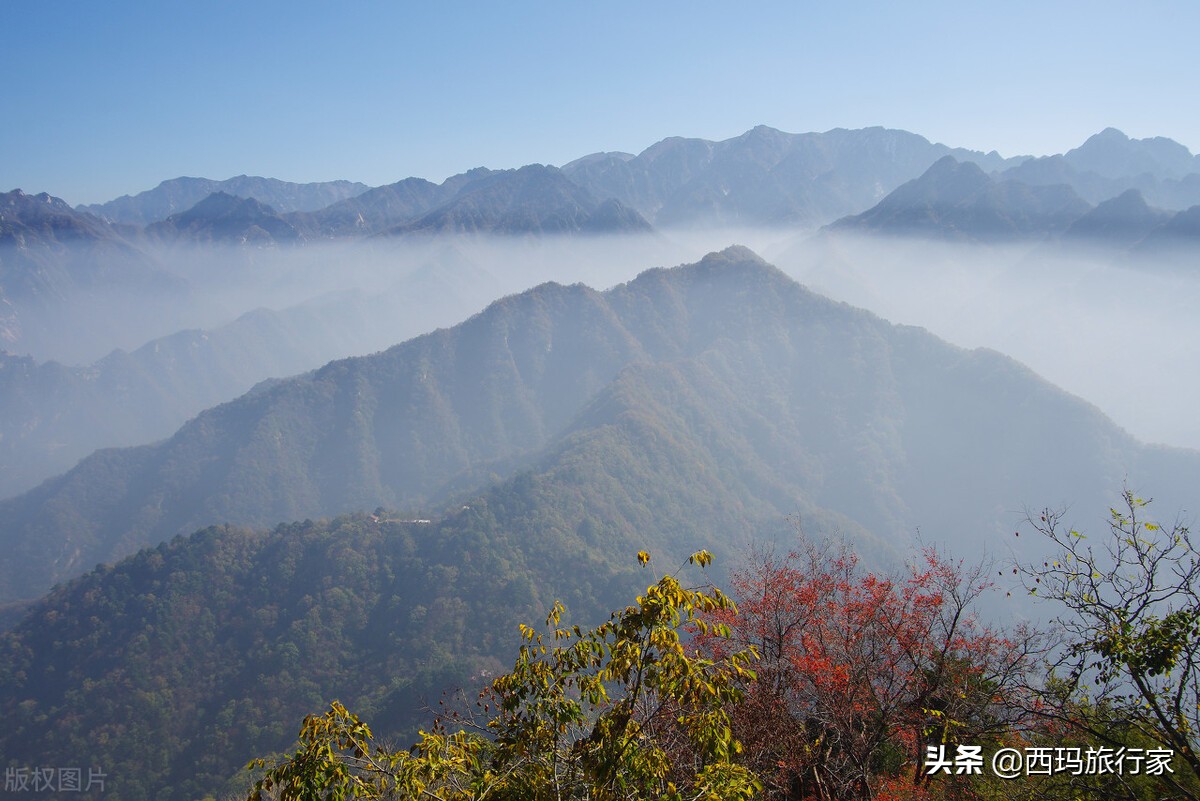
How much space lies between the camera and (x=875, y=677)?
14148 millimetres

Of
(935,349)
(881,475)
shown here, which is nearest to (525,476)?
(881,475)

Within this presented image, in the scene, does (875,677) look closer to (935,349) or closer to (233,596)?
(233,596)

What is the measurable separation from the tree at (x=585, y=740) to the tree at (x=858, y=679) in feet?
16.5

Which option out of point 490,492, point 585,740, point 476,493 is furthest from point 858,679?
point 476,493

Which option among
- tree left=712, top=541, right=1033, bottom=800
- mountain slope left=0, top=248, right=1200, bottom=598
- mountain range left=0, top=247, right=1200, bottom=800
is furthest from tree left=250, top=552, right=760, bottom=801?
mountain slope left=0, top=248, right=1200, bottom=598

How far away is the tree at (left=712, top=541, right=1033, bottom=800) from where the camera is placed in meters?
11.3

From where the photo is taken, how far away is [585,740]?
6266 mm

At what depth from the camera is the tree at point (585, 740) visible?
5516 mm

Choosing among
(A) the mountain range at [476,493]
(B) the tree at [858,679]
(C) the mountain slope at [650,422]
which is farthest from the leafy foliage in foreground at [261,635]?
(B) the tree at [858,679]

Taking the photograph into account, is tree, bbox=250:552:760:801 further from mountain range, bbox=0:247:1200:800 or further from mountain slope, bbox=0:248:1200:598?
mountain slope, bbox=0:248:1200:598

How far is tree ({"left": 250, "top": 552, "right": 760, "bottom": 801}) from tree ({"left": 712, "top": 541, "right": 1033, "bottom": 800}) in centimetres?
503

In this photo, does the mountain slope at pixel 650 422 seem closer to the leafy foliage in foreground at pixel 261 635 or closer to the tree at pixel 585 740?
the leafy foliage in foreground at pixel 261 635

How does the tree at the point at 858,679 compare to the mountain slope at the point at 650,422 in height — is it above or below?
above

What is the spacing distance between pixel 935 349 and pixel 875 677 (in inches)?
→ 5472
